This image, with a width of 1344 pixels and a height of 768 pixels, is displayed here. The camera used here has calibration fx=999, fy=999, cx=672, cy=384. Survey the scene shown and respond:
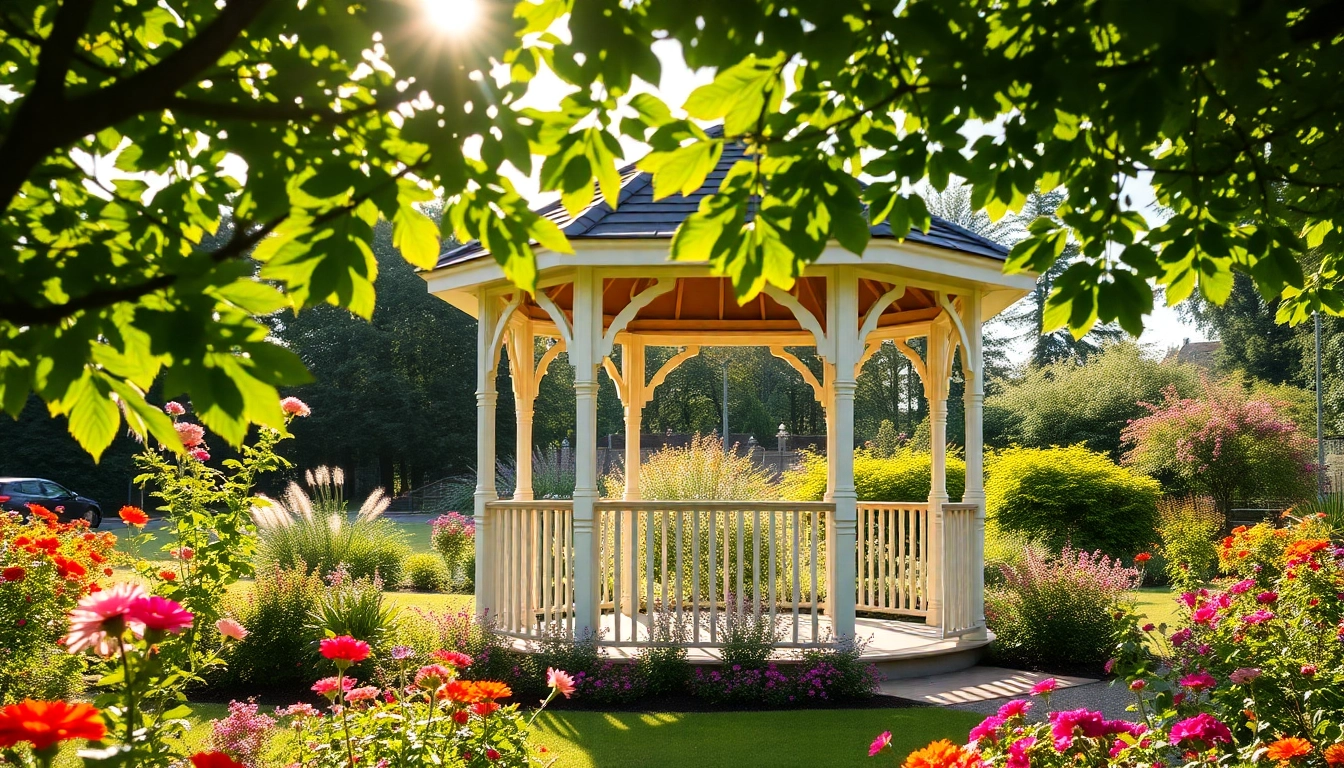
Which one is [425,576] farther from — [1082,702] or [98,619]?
[98,619]

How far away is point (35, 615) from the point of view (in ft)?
20.6

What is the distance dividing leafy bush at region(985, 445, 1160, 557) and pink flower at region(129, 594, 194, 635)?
14199mm

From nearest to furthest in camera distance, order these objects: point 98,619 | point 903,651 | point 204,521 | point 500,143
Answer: point 500,143, point 98,619, point 204,521, point 903,651

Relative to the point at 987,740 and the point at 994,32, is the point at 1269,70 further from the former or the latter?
the point at 987,740

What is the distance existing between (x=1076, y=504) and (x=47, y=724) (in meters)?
15.3

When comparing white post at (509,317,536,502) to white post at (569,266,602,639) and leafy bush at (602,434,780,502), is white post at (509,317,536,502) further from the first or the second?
leafy bush at (602,434,780,502)

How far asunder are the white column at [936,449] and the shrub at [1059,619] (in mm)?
633

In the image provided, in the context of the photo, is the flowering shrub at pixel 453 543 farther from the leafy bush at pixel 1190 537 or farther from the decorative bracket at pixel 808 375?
the leafy bush at pixel 1190 537

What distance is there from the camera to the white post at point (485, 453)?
7.89m

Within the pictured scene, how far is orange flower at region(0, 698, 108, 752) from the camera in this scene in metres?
1.58

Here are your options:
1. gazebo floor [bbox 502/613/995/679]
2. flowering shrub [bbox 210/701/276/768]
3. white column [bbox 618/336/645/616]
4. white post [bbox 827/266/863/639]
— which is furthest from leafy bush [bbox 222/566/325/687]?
white post [bbox 827/266/863/639]

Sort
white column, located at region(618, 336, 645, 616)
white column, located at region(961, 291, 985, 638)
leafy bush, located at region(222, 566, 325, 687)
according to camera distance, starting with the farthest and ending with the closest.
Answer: white column, located at region(618, 336, 645, 616) → white column, located at region(961, 291, 985, 638) → leafy bush, located at region(222, 566, 325, 687)

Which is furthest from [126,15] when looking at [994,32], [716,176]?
[716,176]

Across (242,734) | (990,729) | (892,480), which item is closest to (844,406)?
(242,734)
